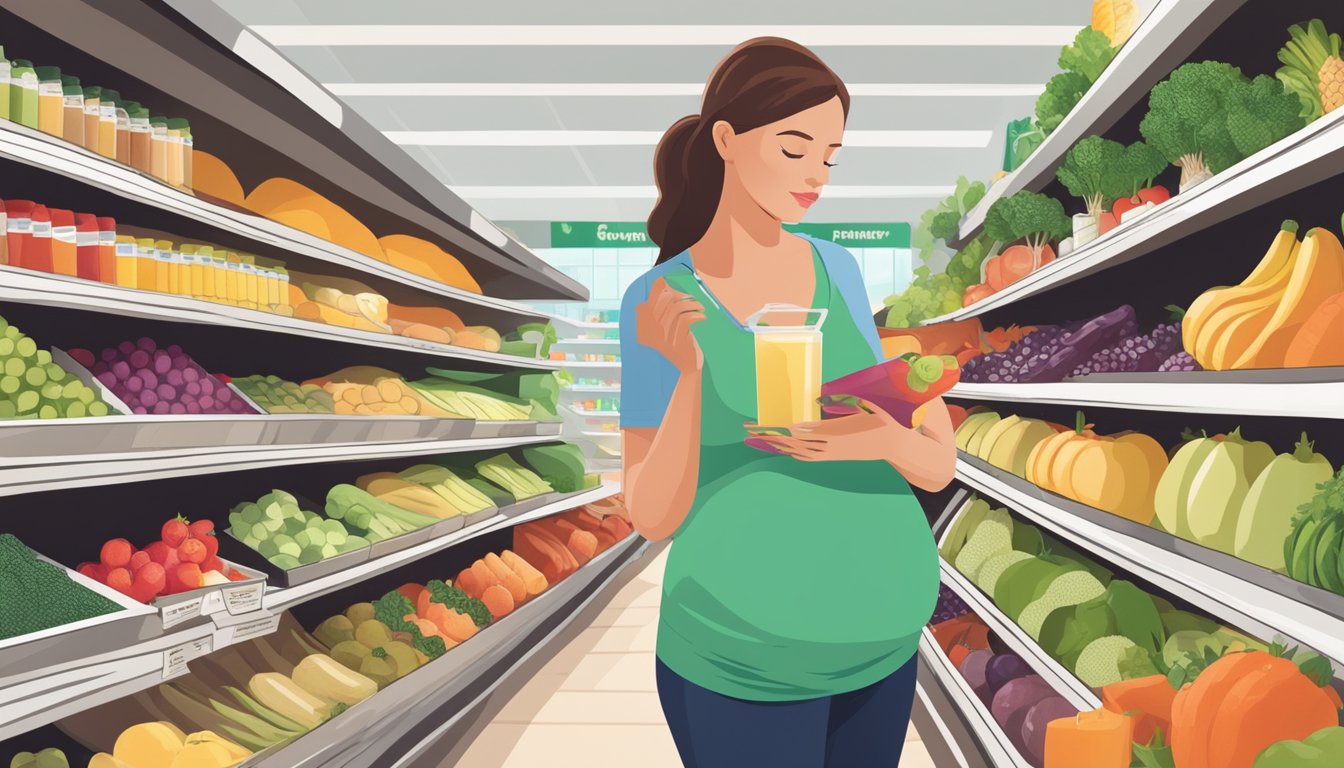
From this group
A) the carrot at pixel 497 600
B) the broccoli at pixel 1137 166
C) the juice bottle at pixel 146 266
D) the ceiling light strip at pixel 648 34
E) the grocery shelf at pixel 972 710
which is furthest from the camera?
the ceiling light strip at pixel 648 34

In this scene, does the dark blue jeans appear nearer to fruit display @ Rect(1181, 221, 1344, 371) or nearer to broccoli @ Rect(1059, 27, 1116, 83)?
fruit display @ Rect(1181, 221, 1344, 371)

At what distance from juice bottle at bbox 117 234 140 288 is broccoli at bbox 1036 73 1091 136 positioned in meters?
2.90

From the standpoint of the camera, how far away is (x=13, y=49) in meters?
2.32

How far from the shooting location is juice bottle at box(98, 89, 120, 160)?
2.18 meters

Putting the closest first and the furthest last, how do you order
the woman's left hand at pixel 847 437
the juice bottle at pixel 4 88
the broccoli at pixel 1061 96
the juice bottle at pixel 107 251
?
the woman's left hand at pixel 847 437 → the juice bottle at pixel 4 88 → the juice bottle at pixel 107 251 → the broccoli at pixel 1061 96

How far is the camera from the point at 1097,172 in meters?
2.89

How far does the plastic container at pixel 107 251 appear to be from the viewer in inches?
82.2

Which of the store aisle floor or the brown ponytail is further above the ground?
the brown ponytail

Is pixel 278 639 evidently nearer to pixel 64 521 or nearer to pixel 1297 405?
pixel 64 521

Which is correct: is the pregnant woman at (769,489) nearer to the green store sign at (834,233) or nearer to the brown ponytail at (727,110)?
the brown ponytail at (727,110)

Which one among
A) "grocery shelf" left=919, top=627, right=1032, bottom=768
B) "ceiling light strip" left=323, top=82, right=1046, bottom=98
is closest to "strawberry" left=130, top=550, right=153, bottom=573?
"grocery shelf" left=919, top=627, right=1032, bottom=768

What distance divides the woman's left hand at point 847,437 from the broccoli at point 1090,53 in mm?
2594

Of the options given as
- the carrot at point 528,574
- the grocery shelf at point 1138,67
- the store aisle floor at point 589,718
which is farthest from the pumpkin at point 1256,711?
the carrot at point 528,574

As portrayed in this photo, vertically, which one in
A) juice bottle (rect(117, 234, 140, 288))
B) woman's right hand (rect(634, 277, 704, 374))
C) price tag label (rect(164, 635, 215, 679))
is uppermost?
juice bottle (rect(117, 234, 140, 288))
